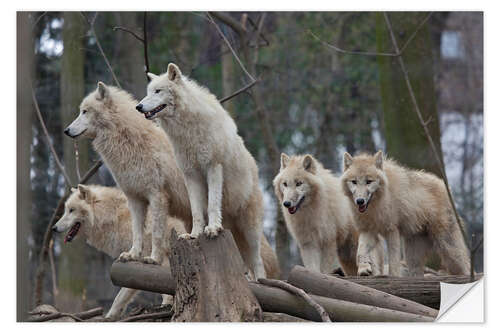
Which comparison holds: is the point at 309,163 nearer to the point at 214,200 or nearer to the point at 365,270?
the point at 365,270

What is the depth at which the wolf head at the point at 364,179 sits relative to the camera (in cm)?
490

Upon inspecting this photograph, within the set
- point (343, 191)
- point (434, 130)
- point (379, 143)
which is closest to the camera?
point (343, 191)

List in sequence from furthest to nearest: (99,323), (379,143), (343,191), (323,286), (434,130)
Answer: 1. (379,143)
2. (434,130)
3. (343,191)
4. (99,323)
5. (323,286)

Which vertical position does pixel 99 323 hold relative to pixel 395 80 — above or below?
below

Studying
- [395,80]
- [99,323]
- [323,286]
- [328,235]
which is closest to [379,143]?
[395,80]

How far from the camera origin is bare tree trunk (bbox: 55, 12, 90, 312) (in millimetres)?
5809

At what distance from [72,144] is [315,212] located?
230 centimetres

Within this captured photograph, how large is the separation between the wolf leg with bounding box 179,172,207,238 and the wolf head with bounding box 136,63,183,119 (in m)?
0.43

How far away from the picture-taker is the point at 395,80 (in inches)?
245

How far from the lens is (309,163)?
5262 mm

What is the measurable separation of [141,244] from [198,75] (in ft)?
8.96

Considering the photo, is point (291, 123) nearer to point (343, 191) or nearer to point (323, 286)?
point (343, 191)

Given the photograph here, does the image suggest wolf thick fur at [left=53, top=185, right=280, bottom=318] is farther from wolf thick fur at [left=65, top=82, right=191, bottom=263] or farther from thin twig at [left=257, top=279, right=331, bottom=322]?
thin twig at [left=257, top=279, right=331, bottom=322]

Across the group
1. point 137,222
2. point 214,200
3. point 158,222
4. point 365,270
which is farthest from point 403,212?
point 137,222
